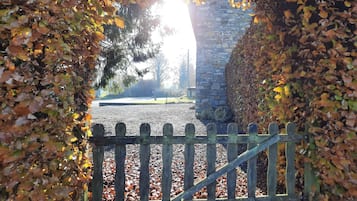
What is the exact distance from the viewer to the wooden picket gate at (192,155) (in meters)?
2.71

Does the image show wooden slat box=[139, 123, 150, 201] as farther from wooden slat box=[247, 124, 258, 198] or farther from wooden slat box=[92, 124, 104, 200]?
wooden slat box=[247, 124, 258, 198]

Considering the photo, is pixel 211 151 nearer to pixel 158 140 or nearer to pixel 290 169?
pixel 158 140

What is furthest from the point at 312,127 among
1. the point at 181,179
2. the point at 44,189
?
the point at 44,189

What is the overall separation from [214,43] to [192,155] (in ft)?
31.0

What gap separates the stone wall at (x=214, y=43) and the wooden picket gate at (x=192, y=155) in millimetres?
8804

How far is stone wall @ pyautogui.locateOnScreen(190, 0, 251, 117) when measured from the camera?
11648 millimetres

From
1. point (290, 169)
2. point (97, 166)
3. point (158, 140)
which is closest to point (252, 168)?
point (290, 169)

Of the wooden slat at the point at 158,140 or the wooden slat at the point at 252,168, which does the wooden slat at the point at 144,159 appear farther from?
the wooden slat at the point at 252,168

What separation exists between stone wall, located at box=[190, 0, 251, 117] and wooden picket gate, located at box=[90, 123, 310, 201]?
8.80 m

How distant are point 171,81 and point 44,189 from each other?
54.9 metres

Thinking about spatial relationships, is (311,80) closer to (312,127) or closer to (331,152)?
(312,127)

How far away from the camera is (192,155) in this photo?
2791 millimetres

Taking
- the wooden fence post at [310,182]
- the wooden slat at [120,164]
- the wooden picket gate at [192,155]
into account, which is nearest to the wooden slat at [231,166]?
the wooden picket gate at [192,155]

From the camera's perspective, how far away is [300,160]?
2898 millimetres
